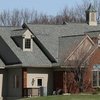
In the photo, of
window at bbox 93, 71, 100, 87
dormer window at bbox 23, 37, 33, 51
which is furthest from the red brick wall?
dormer window at bbox 23, 37, 33, 51

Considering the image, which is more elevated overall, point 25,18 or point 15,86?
point 25,18

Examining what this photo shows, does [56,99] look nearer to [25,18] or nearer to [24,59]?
[24,59]

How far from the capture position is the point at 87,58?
176 ft

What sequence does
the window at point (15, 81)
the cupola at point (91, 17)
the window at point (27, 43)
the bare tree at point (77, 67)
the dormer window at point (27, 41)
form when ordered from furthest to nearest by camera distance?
the cupola at point (91, 17) < the window at point (27, 43) < the dormer window at point (27, 41) < the window at point (15, 81) < the bare tree at point (77, 67)

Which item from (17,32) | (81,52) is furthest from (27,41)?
(81,52)

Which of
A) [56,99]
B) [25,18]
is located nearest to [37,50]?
[56,99]

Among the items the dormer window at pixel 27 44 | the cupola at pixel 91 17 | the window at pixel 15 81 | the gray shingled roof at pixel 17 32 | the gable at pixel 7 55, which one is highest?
the cupola at pixel 91 17

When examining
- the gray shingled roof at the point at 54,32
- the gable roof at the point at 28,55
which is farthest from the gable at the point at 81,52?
the gable roof at the point at 28,55

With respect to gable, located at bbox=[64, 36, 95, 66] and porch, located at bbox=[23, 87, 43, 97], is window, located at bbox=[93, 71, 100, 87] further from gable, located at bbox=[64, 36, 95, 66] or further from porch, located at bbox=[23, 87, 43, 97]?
porch, located at bbox=[23, 87, 43, 97]

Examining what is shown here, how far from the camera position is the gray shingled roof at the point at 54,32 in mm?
56750

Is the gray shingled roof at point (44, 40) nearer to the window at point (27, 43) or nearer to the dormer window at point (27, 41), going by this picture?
the dormer window at point (27, 41)

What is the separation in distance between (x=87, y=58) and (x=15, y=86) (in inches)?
315

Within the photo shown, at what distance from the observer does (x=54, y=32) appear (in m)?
60.3

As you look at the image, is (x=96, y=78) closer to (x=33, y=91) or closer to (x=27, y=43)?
(x=33, y=91)
